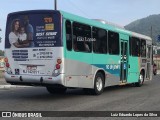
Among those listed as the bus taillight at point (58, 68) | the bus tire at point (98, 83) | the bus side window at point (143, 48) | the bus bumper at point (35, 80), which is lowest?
the bus tire at point (98, 83)

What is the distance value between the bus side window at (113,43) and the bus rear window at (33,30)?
4.12 meters

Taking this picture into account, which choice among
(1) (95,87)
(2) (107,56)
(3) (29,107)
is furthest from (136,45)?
(3) (29,107)

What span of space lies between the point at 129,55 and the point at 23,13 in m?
7.11

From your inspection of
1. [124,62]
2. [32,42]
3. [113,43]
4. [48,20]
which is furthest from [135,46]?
[32,42]

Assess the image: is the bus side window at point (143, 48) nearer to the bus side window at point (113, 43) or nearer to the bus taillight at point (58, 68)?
the bus side window at point (113, 43)

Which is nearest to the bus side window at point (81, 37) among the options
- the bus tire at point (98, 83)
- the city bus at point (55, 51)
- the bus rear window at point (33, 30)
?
the city bus at point (55, 51)

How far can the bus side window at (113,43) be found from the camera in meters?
16.8

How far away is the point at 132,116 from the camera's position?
33.8 ft

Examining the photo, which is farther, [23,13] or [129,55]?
[129,55]

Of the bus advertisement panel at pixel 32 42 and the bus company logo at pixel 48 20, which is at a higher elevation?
the bus company logo at pixel 48 20

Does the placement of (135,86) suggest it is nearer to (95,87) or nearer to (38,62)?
(95,87)

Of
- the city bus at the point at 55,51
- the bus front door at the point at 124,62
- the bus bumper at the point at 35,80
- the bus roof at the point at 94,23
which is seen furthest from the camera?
the bus front door at the point at 124,62

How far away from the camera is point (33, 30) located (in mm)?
13602

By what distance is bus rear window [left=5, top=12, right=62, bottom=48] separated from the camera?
13234 millimetres
